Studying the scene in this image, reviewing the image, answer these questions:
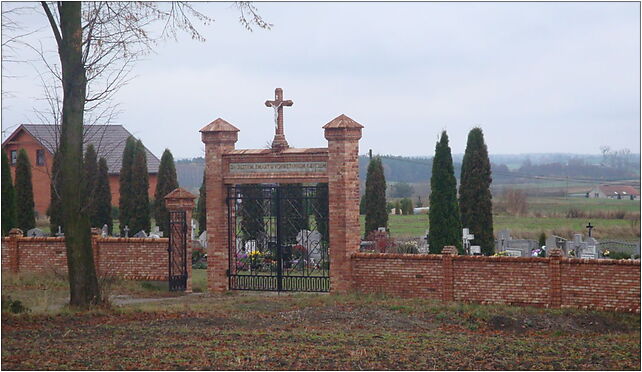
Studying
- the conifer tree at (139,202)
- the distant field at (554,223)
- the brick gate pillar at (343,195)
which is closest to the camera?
the brick gate pillar at (343,195)

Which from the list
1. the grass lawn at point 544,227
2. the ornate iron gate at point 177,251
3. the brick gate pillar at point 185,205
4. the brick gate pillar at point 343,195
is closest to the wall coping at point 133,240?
the ornate iron gate at point 177,251

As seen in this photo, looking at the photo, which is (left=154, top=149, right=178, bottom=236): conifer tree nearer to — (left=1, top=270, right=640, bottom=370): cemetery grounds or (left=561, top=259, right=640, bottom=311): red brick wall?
(left=1, top=270, right=640, bottom=370): cemetery grounds

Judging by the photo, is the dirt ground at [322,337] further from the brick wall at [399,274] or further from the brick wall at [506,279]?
the brick wall at [399,274]

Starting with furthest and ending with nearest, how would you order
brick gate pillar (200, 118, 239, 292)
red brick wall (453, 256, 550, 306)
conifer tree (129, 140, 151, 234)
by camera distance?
1. conifer tree (129, 140, 151, 234)
2. brick gate pillar (200, 118, 239, 292)
3. red brick wall (453, 256, 550, 306)

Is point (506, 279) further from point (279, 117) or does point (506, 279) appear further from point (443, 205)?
point (443, 205)

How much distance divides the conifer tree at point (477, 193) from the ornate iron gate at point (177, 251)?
8887 mm

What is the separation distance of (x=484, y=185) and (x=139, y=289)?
34.3 ft

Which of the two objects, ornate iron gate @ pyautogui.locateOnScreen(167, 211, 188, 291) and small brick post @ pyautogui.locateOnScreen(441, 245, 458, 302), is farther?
ornate iron gate @ pyautogui.locateOnScreen(167, 211, 188, 291)

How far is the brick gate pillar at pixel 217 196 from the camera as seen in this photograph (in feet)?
54.9

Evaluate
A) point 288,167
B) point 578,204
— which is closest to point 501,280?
point 288,167

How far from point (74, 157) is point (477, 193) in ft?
43.9

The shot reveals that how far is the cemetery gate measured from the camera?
57.5 feet

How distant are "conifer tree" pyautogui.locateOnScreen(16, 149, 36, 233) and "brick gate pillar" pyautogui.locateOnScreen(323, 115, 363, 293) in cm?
1647

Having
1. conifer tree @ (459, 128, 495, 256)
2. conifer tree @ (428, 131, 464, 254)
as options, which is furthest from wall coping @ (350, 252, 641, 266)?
conifer tree @ (459, 128, 495, 256)
